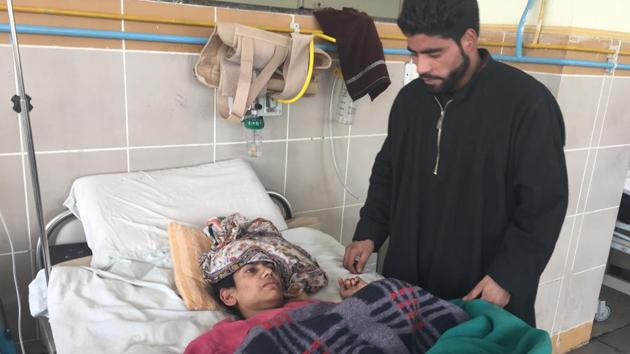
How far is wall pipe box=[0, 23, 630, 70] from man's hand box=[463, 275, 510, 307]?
4.13ft

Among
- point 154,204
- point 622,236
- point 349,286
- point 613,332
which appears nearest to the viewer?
point 349,286

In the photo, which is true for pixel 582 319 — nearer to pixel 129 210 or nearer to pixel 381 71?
pixel 381 71

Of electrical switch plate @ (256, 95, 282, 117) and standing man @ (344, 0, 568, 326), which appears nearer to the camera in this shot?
standing man @ (344, 0, 568, 326)

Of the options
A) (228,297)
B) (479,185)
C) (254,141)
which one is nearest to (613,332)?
(479,185)

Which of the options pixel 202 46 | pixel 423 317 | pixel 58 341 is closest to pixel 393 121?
pixel 423 317

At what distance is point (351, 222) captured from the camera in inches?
102

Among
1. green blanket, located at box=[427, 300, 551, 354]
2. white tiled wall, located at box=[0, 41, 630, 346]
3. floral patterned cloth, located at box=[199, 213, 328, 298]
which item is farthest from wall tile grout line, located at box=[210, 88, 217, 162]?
green blanket, located at box=[427, 300, 551, 354]

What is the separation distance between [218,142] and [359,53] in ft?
2.24

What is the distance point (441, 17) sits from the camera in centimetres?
126

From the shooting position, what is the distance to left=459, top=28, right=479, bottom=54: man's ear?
1.31 meters

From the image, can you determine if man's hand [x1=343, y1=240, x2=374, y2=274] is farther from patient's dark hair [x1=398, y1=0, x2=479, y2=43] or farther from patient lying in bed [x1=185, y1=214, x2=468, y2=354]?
patient's dark hair [x1=398, y1=0, x2=479, y2=43]

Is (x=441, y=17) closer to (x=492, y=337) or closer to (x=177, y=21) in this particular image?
(x=492, y=337)

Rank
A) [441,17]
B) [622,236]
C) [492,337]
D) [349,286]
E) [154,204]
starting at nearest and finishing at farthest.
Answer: [492,337] < [441,17] < [349,286] < [154,204] < [622,236]

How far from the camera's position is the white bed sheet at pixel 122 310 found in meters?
1.32
